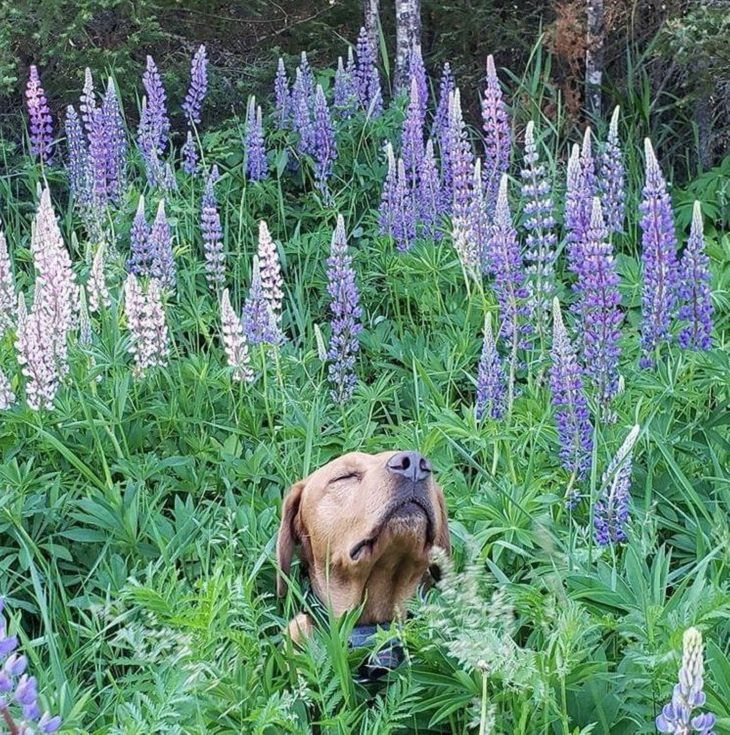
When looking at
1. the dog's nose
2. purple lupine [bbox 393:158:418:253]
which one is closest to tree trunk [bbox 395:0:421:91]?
purple lupine [bbox 393:158:418:253]

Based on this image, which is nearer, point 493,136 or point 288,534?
point 288,534

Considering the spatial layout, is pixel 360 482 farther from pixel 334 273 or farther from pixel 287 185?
pixel 287 185

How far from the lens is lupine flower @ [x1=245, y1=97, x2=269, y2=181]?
18.8 feet

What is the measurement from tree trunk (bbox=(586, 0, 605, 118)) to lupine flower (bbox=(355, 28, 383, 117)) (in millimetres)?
1209

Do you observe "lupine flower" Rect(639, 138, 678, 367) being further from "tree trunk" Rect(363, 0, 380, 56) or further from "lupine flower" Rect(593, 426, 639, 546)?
"tree trunk" Rect(363, 0, 380, 56)

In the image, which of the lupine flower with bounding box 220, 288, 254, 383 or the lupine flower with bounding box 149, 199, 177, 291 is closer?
the lupine flower with bounding box 220, 288, 254, 383

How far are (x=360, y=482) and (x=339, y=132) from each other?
155 inches

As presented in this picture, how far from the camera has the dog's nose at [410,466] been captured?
254 cm

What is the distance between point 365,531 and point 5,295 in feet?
7.10

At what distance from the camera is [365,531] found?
2.55 metres

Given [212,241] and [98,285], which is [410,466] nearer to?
[98,285]

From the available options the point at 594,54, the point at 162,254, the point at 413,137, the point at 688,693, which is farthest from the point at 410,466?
the point at 594,54

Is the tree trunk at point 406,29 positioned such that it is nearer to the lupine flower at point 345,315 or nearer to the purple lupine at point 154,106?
the purple lupine at point 154,106

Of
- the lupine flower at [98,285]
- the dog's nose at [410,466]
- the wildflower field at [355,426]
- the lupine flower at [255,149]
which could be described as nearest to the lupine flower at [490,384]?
the wildflower field at [355,426]
